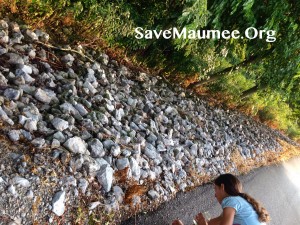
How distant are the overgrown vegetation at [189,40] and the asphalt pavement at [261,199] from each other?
211cm

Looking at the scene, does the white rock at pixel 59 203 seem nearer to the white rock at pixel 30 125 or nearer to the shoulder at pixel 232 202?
the white rock at pixel 30 125

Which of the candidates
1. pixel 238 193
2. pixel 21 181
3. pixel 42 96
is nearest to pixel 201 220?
pixel 238 193

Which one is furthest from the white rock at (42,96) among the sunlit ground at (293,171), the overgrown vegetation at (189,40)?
the sunlit ground at (293,171)

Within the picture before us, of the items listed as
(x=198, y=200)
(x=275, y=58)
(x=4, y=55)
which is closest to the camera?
(x=4, y=55)

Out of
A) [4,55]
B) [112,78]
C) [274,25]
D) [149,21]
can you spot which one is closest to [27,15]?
[4,55]

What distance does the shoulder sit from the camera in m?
3.94

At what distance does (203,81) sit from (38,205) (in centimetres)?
618

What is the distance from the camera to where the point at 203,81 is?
8727mm

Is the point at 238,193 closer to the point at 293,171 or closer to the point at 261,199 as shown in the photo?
the point at 261,199

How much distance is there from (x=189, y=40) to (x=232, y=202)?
357cm

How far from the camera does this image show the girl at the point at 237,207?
3.92 meters

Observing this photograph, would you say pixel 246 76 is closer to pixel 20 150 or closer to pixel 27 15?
pixel 27 15

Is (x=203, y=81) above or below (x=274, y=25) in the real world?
below

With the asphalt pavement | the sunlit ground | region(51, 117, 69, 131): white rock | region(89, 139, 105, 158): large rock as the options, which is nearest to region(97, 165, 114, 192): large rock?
region(89, 139, 105, 158): large rock
